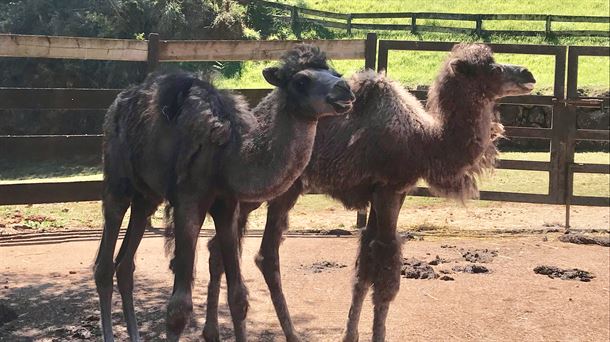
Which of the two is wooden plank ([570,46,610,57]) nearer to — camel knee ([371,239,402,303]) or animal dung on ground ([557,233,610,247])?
animal dung on ground ([557,233,610,247])

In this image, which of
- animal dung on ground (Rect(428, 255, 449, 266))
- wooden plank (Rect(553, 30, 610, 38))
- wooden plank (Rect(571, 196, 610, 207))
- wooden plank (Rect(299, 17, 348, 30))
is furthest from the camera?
wooden plank (Rect(299, 17, 348, 30))

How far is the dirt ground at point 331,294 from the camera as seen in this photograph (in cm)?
559

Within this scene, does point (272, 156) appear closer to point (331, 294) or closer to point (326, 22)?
point (331, 294)

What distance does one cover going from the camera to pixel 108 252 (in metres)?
4.79

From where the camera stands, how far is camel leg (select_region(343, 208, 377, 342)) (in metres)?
5.29

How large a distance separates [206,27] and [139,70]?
2.91m

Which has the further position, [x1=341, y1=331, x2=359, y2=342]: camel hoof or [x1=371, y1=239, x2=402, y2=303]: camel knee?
[x1=341, y1=331, x2=359, y2=342]: camel hoof

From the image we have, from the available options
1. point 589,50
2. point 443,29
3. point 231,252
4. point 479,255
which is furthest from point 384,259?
point 443,29

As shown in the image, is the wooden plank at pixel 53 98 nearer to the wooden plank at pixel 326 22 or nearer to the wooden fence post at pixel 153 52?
the wooden fence post at pixel 153 52

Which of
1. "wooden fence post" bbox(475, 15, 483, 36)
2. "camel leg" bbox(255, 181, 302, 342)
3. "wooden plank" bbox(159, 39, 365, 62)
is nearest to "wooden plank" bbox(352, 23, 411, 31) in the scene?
"wooden fence post" bbox(475, 15, 483, 36)

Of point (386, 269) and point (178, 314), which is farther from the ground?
point (386, 269)

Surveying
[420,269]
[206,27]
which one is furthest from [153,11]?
[420,269]

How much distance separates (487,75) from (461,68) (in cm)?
19

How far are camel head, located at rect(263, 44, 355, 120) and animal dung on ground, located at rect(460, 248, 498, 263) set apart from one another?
14.7ft
